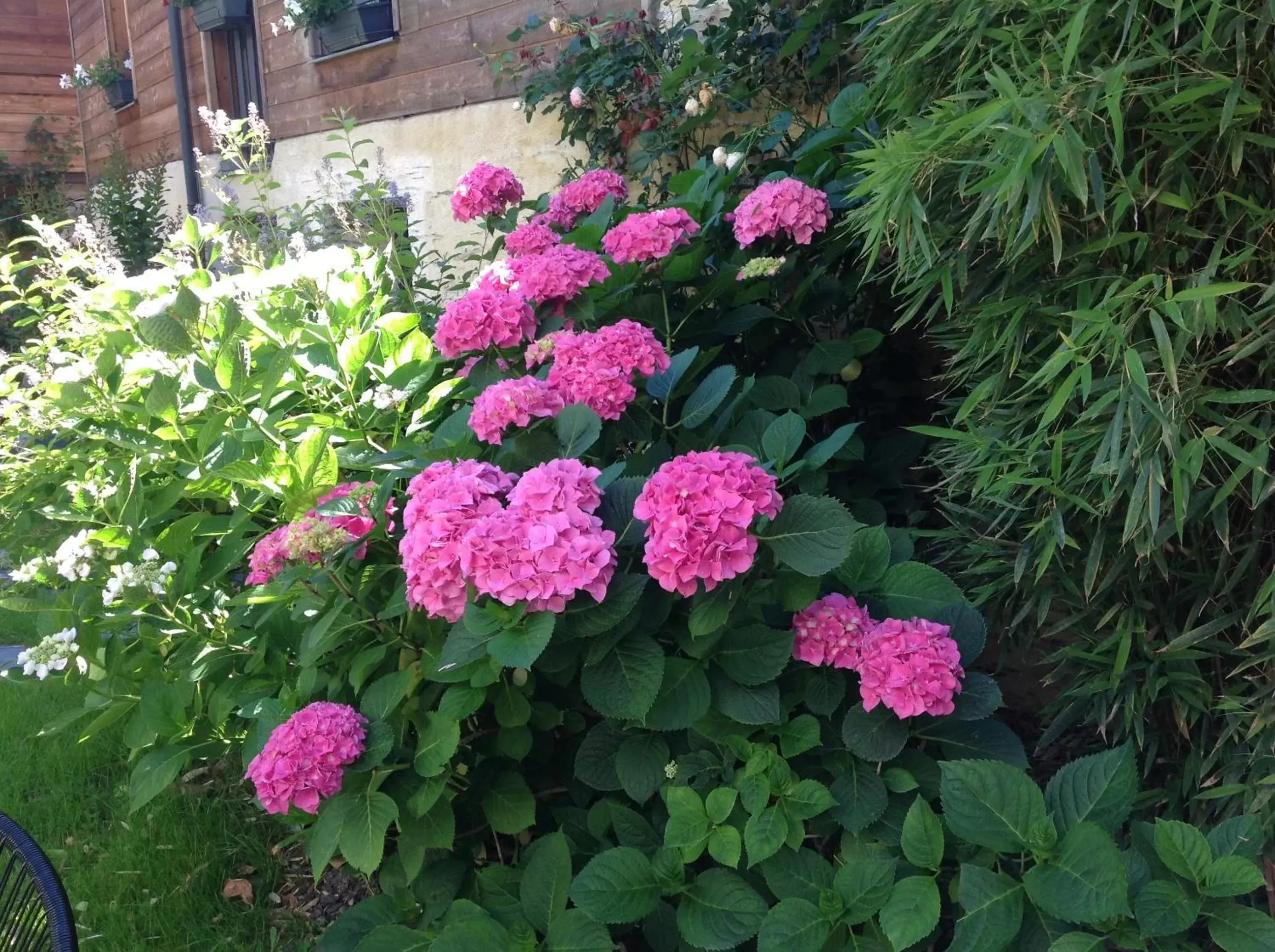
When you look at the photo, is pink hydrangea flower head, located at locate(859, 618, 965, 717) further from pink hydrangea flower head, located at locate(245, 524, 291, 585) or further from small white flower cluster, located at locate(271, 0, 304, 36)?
small white flower cluster, located at locate(271, 0, 304, 36)

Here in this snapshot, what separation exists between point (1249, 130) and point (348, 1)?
491cm

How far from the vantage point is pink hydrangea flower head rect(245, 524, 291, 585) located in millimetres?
1616

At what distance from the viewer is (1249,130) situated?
1194 millimetres

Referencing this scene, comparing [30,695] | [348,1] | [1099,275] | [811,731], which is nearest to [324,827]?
[811,731]

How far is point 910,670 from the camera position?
1.27 metres

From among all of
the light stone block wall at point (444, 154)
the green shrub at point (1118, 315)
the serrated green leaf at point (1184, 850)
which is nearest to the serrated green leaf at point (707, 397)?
the green shrub at point (1118, 315)

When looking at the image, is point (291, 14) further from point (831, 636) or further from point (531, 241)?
point (831, 636)

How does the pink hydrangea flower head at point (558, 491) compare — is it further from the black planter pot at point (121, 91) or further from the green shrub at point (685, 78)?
the black planter pot at point (121, 91)

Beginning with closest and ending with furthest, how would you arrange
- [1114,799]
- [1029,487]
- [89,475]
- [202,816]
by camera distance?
1. [1114,799]
2. [1029,487]
3. [89,475]
4. [202,816]

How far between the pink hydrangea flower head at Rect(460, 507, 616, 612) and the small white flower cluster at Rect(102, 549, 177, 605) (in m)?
0.75

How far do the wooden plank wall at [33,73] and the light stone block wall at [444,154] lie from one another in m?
6.10

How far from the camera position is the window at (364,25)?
193 inches

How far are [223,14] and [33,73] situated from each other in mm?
5513

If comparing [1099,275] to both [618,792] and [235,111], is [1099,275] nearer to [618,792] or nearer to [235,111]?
[618,792]
